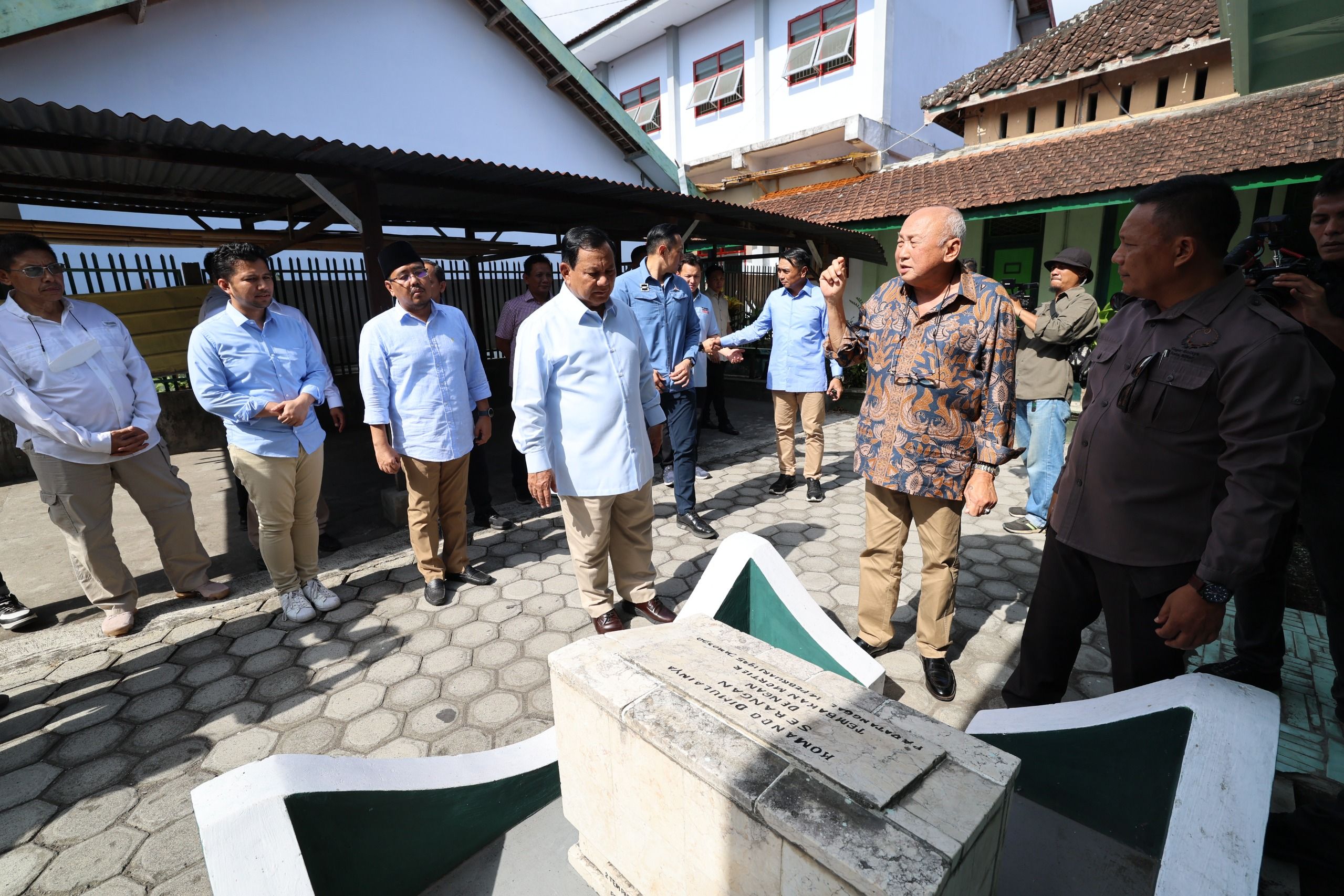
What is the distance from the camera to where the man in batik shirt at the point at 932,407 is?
2328mm

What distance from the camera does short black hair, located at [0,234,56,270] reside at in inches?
114

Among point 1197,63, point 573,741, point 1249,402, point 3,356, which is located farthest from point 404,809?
point 1197,63

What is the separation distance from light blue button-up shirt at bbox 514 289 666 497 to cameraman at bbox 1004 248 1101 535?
2.63 m

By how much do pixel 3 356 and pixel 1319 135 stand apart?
11.1 m

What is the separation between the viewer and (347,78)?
30.9ft

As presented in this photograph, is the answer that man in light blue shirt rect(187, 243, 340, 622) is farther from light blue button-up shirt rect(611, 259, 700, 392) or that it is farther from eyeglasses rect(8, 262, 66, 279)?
light blue button-up shirt rect(611, 259, 700, 392)

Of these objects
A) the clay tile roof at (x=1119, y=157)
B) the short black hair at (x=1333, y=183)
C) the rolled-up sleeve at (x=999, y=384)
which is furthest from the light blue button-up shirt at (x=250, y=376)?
the clay tile roof at (x=1119, y=157)

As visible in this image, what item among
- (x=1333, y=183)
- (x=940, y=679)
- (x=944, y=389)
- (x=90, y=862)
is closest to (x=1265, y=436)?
(x=944, y=389)

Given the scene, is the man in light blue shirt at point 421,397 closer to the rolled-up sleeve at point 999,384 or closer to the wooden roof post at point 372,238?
the wooden roof post at point 372,238

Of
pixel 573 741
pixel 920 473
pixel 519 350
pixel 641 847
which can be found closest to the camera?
pixel 641 847

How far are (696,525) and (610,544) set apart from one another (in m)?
1.41

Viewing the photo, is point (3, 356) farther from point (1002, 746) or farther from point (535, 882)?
point (1002, 746)

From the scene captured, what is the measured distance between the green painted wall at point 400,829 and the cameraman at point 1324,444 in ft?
8.88

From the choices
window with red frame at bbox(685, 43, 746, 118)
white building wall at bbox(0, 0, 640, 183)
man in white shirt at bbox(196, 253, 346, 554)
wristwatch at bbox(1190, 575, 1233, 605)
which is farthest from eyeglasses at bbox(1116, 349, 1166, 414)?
window with red frame at bbox(685, 43, 746, 118)
